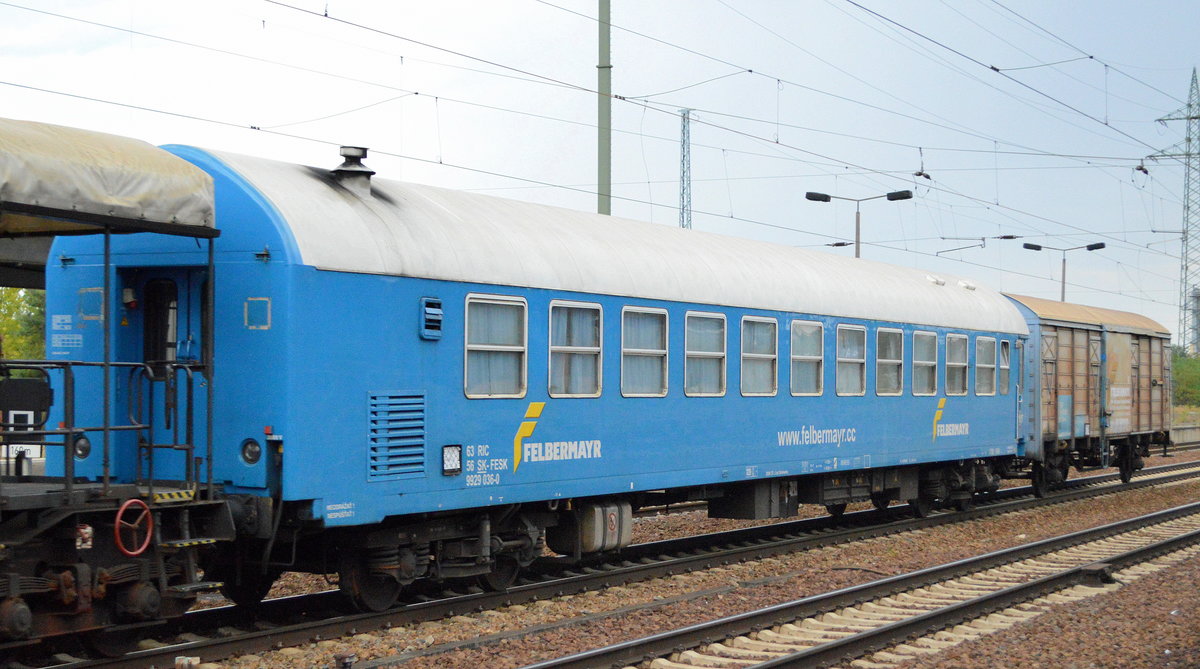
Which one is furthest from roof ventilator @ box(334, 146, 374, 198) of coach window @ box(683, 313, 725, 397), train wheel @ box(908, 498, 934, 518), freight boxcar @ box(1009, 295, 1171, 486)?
freight boxcar @ box(1009, 295, 1171, 486)

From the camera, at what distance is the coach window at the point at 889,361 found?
1647cm

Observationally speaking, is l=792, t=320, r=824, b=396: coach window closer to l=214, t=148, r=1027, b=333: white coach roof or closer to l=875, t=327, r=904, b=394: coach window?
l=214, t=148, r=1027, b=333: white coach roof

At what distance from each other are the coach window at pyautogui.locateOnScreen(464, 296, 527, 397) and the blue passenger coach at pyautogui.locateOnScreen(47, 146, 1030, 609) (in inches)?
1.0

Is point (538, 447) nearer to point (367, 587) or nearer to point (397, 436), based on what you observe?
point (397, 436)

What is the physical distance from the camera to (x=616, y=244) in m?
12.5

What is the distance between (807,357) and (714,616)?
517 cm

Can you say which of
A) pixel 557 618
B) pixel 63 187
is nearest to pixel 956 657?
pixel 557 618

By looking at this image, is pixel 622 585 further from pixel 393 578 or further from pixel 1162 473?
pixel 1162 473

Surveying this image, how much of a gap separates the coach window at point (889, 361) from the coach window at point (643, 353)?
492 cm

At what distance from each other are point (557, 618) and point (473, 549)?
3.24 feet

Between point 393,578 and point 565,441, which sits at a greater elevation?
point 565,441

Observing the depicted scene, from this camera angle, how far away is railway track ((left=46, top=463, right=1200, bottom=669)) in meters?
8.78

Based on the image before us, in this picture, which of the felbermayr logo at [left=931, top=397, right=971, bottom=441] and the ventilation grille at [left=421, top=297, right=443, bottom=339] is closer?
the ventilation grille at [left=421, top=297, right=443, bottom=339]

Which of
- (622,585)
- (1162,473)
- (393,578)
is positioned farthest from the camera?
(1162,473)
